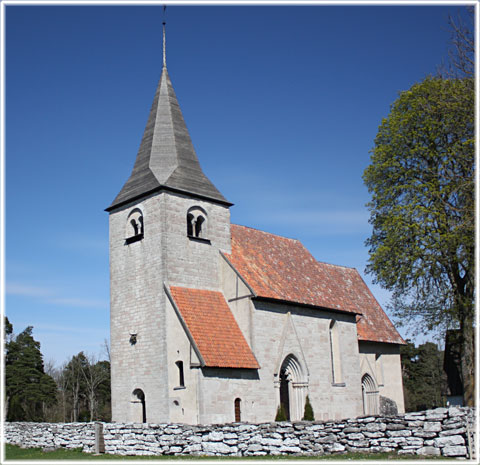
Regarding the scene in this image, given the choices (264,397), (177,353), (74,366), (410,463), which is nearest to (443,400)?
(74,366)

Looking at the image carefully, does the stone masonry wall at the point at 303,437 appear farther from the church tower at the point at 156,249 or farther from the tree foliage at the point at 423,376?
the tree foliage at the point at 423,376

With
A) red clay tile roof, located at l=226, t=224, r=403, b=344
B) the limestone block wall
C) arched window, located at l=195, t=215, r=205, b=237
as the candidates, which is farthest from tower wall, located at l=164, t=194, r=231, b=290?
the limestone block wall

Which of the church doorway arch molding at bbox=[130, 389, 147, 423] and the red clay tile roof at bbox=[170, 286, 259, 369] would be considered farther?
the church doorway arch molding at bbox=[130, 389, 147, 423]

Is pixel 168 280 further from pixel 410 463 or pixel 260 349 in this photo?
pixel 410 463

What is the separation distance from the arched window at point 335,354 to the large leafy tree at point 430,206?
591 cm

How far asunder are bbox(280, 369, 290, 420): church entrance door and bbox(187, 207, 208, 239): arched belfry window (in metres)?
8.11

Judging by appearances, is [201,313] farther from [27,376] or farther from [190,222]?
[27,376]

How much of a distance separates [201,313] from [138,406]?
524 centimetres

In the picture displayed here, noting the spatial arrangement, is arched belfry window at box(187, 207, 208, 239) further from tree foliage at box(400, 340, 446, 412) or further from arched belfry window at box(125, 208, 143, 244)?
tree foliage at box(400, 340, 446, 412)

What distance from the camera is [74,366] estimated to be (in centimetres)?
6419

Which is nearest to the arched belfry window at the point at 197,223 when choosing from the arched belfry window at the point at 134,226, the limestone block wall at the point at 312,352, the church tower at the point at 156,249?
the church tower at the point at 156,249

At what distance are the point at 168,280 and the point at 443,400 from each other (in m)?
51.2

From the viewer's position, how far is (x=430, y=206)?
25391mm

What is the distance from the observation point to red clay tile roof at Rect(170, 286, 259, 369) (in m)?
24.7
